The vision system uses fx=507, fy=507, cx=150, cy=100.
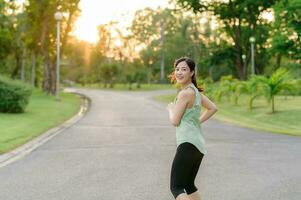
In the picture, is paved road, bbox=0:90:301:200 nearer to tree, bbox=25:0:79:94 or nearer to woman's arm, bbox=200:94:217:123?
woman's arm, bbox=200:94:217:123

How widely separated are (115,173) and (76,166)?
117 centimetres

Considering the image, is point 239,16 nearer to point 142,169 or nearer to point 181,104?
point 142,169

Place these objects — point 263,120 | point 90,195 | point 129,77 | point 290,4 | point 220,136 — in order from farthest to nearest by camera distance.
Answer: point 129,77, point 290,4, point 263,120, point 220,136, point 90,195

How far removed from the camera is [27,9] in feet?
159

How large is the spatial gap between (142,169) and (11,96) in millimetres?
15153

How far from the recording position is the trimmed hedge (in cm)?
2314

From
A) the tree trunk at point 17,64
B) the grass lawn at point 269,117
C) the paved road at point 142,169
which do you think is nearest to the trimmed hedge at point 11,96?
the paved road at point 142,169

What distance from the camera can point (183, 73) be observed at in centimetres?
498

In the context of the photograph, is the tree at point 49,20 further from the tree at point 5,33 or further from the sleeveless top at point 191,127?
the sleeveless top at point 191,127

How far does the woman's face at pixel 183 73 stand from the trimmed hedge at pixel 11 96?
756 inches

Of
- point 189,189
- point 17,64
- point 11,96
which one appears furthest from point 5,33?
point 189,189

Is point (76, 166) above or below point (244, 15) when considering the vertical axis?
below

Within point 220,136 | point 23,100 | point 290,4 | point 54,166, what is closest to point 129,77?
point 290,4

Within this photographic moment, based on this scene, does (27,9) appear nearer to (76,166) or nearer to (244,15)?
(244,15)
